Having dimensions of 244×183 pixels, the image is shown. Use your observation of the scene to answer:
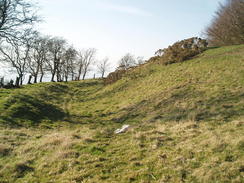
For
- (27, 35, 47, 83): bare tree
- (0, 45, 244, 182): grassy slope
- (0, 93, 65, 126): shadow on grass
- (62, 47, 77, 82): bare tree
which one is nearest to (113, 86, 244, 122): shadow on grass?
(0, 45, 244, 182): grassy slope

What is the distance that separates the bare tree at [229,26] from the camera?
34812 millimetres

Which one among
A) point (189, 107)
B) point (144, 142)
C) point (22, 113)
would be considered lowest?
point (144, 142)

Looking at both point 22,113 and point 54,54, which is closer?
point 22,113

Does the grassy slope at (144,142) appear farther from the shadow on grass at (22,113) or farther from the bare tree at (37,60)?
the bare tree at (37,60)

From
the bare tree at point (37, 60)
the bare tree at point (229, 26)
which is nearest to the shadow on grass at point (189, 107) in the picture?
the bare tree at point (229, 26)

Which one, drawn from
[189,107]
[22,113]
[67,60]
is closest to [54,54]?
[67,60]

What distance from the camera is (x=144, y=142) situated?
9031 millimetres

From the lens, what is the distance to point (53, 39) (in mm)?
55406

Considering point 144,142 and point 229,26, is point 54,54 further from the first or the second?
point 144,142

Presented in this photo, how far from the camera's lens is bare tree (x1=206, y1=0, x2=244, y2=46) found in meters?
34.8

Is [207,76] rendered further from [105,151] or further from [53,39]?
[53,39]

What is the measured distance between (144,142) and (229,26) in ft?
120

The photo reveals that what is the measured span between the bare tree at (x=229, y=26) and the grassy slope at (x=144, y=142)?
2204 centimetres

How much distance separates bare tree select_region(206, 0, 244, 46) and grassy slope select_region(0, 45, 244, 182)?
22.0 metres
